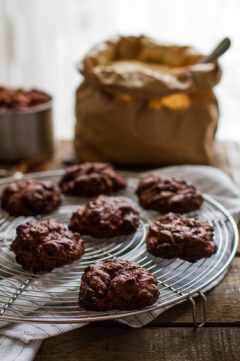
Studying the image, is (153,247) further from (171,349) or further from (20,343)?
(20,343)

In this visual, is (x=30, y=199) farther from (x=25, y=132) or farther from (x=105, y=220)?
(x=25, y=132)

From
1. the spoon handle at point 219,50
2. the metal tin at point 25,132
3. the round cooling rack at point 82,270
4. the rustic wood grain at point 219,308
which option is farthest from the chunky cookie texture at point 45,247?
the spoon handle at point 219,50

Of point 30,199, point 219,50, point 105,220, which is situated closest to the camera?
point 105,220

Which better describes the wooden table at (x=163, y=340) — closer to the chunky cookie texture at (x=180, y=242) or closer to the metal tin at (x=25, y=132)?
the chunky cookie texture at (x=180, y=242)

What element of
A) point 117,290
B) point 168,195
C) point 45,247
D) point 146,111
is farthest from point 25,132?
point 117,290

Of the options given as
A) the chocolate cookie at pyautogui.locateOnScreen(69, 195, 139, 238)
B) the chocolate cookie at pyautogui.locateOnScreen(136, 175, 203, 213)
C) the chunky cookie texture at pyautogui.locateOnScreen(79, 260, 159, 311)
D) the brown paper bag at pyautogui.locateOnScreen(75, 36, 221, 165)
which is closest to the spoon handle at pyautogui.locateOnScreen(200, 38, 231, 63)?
the brown paper bag at pyautogui.locateOnScreen(75, 36, 221, 165)

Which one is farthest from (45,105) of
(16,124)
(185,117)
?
(185,117)

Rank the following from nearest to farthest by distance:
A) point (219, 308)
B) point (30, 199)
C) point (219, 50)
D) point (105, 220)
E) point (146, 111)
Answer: point (219, 308)
point (105, 220)
point (30, 199)
point (219, 50)
point (146, 111)
